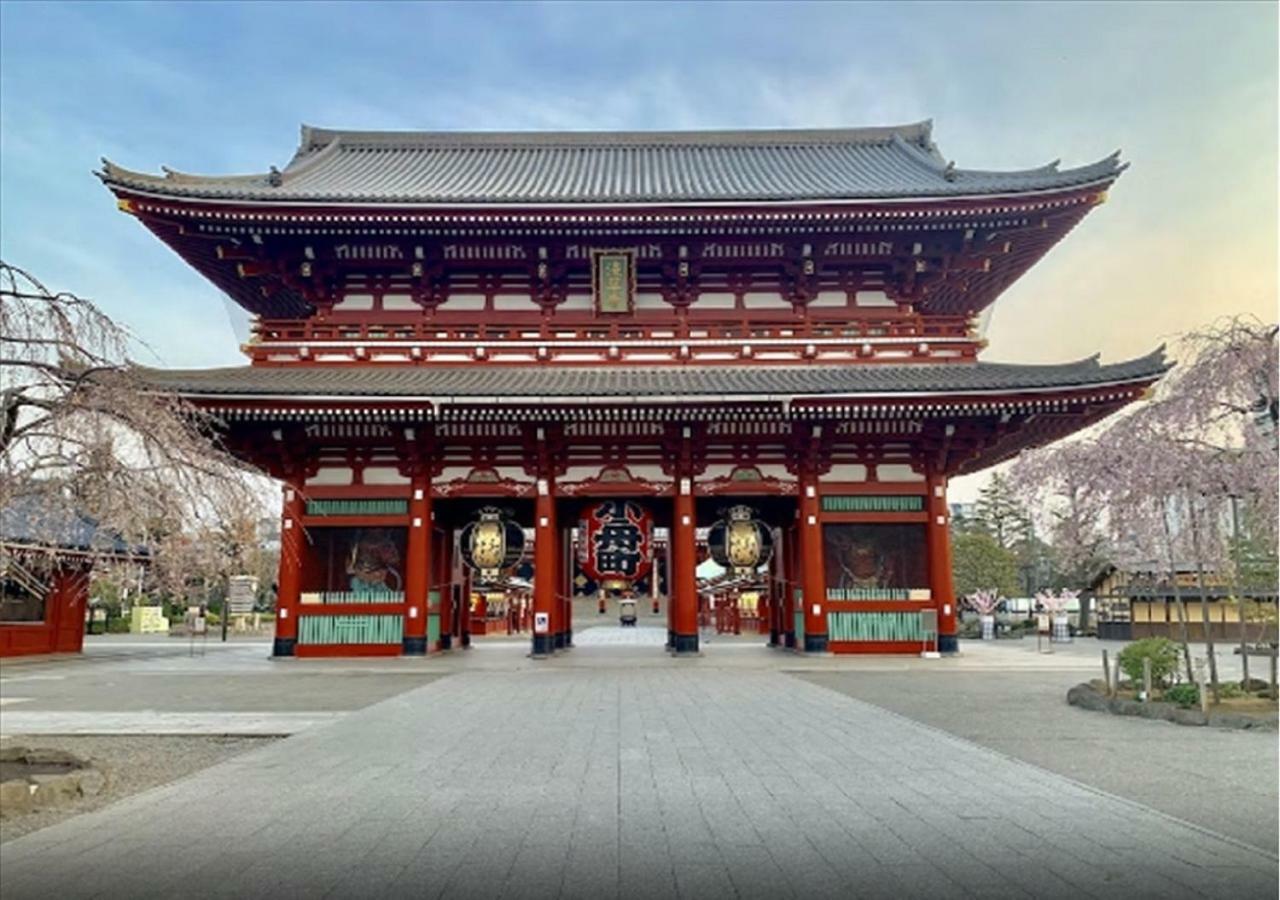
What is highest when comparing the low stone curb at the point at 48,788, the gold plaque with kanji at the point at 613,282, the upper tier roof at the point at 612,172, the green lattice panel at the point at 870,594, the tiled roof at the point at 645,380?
the upper tier roof at the point at 612,172

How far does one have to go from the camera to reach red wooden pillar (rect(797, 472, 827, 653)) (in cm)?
2128

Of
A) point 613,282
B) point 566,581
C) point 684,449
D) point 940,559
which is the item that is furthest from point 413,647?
point 940,559

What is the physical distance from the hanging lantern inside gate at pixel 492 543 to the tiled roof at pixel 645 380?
3710mm

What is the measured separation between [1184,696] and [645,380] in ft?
41.8

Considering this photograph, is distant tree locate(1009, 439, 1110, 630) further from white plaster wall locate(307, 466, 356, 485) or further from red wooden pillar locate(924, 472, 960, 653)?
white plaster wall locate(307, 466, 356, 485)

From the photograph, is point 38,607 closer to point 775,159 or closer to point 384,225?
point 384,225

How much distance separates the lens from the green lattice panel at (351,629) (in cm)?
2116

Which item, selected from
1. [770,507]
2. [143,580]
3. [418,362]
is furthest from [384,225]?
[143,580]

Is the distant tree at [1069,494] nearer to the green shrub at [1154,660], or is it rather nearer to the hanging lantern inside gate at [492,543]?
the green shrub at [1154,660]

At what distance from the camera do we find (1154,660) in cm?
1278

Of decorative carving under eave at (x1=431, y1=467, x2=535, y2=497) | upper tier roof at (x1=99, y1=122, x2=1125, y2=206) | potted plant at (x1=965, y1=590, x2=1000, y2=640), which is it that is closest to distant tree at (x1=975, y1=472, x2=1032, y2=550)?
potted plant at (x1=965, y1=590, x2=1000, y2=640)

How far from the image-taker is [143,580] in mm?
8133

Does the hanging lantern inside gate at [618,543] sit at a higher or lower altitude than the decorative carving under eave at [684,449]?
lower

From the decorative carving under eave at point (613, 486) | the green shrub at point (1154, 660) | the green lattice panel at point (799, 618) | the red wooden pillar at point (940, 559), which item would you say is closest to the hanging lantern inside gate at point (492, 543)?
the decorative carving under eave at point (613, 486)
